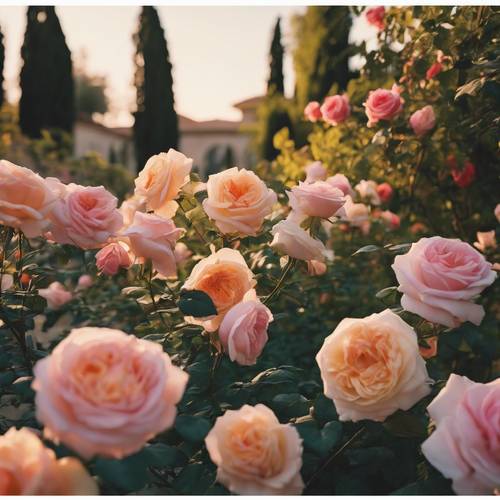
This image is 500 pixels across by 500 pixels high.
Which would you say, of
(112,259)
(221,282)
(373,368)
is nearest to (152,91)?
(112,259)

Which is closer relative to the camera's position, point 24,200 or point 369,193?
point 24,200

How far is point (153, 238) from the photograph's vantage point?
1.30m

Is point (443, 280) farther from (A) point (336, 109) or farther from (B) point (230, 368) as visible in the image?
(A) point (336, 109)

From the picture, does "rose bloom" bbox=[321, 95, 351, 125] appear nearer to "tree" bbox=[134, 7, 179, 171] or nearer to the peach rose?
the peach rose

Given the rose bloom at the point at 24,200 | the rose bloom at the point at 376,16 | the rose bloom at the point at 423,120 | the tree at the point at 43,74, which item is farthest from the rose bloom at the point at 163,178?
the tree at the point at 43,74

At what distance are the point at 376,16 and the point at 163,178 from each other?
2051 mm

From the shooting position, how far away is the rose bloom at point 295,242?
1.32 meters

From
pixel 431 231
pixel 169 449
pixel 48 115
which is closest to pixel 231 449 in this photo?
pixel 169 449

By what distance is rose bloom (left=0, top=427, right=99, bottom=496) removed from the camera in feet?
2.49

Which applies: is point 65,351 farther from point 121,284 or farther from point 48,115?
point 48,115

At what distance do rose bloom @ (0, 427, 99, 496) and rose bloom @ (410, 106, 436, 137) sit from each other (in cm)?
218

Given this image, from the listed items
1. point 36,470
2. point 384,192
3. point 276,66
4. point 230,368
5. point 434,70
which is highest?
point 434,70

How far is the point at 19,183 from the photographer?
3.95 feet

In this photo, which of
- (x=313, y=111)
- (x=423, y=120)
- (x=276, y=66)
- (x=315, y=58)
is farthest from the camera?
(x=276, y=66)
